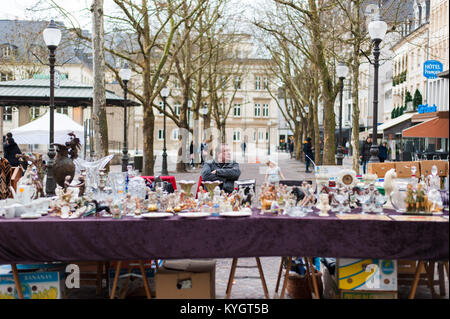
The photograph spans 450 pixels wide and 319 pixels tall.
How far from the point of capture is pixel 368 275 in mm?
5297

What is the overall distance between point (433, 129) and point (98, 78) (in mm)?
11719

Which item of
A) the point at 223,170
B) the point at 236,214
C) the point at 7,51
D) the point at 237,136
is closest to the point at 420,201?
the point at 236,214

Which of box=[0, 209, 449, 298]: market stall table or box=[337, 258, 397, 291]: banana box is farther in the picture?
box=[337, 258, 397, 291]: banana box

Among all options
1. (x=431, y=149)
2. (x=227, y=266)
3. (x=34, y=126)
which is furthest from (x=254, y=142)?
(x=227, y=266)

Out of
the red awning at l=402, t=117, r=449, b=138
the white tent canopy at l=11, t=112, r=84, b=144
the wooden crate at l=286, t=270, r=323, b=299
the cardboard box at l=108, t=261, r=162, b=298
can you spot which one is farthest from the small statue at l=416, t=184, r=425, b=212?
the white tent canopy at l=11, t=112, r=84, b=144

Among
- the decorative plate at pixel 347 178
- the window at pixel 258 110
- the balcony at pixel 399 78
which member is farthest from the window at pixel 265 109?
the decorative plate at pixel 347 178

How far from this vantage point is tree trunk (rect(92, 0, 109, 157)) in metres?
15.2

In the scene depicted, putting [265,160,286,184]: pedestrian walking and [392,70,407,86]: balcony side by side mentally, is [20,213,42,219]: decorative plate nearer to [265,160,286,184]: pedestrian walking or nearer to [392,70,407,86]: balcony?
[265,160,286,184]: pedestrian walking

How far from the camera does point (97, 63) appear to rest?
50.4 ft

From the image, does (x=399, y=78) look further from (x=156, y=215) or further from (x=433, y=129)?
(x=156, y=215)

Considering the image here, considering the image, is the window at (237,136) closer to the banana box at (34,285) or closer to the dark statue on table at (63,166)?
the dark statue on table at (63,166)

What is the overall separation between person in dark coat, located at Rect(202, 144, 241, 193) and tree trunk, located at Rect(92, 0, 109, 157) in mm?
7874

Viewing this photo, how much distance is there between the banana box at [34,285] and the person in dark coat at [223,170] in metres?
3.50

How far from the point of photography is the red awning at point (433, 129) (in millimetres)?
4855
